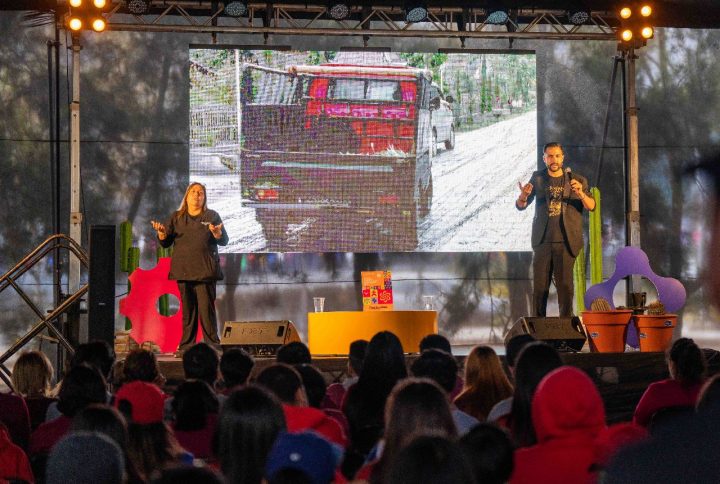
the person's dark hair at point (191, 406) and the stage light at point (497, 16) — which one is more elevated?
the stage light at point (497, 16)

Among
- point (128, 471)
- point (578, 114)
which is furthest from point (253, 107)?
point (128, 471)

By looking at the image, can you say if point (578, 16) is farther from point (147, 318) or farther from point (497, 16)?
point (147, 318)

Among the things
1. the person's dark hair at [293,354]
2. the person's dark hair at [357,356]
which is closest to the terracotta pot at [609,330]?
the person's dark hair at [357,356]

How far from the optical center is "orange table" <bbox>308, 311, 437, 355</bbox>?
296 inches

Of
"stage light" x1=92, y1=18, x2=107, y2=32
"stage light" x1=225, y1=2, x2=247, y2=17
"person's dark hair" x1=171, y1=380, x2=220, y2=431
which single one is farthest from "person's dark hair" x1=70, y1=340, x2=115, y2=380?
"stage light" x1=225, y1=2, x2=247, y2=17

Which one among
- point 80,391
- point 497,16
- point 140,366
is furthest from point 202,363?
point 497,16

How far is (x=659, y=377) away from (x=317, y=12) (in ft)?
15.3

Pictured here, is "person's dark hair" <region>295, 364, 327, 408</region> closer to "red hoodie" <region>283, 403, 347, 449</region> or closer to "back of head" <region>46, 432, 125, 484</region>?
"red hoodie" <region>283, 403, 347, 449</region>

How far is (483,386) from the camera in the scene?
3.74 metres

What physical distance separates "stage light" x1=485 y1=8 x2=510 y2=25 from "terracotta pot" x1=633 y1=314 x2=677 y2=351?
336 cm

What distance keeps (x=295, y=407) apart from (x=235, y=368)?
4.25 ft

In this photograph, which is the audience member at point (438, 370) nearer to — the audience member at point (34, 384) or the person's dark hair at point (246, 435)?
the audience member at point (34, 384)

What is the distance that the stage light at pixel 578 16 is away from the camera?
30.5 ft

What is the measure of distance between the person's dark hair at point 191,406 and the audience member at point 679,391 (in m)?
1.70
